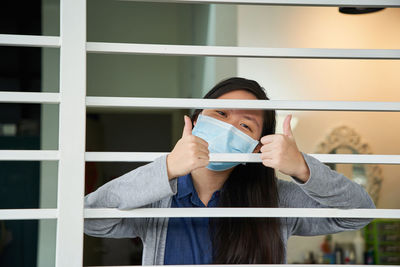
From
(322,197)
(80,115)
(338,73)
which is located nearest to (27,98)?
(80,115)

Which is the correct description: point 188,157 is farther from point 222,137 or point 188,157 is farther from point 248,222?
point 248,222

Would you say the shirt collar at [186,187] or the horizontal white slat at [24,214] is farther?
the shirt collar at [186,187]

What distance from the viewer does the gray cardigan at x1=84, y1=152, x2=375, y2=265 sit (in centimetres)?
87

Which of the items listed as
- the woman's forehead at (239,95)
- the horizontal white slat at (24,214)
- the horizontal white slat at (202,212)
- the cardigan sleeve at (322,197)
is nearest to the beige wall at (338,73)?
the woman's forehead at (239,95)

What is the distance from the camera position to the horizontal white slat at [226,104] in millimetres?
828

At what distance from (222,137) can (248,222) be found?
185 millimetres

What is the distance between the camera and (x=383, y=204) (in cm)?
268

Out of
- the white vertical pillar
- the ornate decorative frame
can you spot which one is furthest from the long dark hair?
the ornate decorative frame

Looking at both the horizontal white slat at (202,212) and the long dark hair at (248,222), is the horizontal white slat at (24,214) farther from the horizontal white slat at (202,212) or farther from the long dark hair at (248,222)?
the long dark hair at (248,222)

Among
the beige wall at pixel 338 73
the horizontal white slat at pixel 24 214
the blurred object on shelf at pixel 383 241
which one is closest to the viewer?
the horizontal white slat at pixel 24 214

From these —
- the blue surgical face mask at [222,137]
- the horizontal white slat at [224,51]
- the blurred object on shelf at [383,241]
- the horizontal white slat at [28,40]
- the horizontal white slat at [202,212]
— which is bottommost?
the blurred object on shelf at [383,241]

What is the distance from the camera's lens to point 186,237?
3.14 ft

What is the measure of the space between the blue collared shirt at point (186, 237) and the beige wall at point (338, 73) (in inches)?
36.8

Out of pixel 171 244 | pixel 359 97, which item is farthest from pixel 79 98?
pixel 359 97
